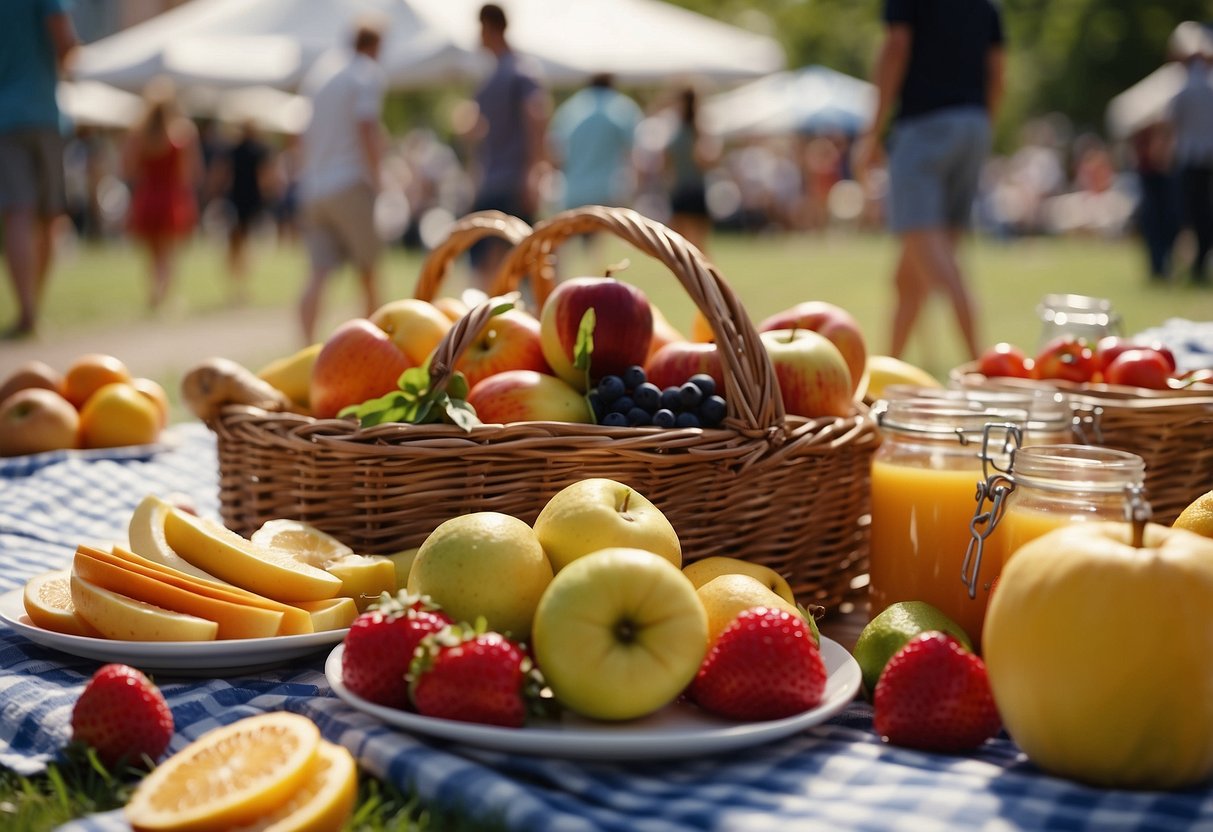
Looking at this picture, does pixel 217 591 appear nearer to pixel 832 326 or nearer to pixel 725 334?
pixel 725 334

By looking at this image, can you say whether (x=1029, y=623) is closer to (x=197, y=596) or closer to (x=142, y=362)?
(x=197, y=596)

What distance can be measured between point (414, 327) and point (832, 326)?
84 centimetres

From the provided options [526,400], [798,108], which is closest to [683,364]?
[526,400]

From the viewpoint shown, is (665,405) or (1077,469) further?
(665,405)

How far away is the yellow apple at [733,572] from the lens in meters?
1.94

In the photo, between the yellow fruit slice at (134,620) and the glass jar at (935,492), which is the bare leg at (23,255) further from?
the glass jar at (935,492)

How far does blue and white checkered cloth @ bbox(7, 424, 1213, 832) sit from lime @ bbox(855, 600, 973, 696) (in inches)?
2.7

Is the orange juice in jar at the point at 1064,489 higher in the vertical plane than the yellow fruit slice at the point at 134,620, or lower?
higher

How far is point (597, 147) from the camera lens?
9781 millimetres

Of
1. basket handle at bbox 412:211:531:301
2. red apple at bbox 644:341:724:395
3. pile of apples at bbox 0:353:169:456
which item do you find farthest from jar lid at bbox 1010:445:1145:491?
pile of apples at bbox 0:353:169:456

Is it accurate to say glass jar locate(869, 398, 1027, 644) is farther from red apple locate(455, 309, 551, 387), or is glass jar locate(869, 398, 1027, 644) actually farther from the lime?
red apple locate(455, 309, 551, 387)

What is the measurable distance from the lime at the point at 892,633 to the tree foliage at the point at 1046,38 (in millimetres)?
36501

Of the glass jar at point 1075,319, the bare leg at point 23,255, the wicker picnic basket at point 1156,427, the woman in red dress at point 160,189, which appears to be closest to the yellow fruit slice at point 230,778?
the wicker picnic basket at point 1156,427

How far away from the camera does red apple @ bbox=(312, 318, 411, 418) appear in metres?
2.37
